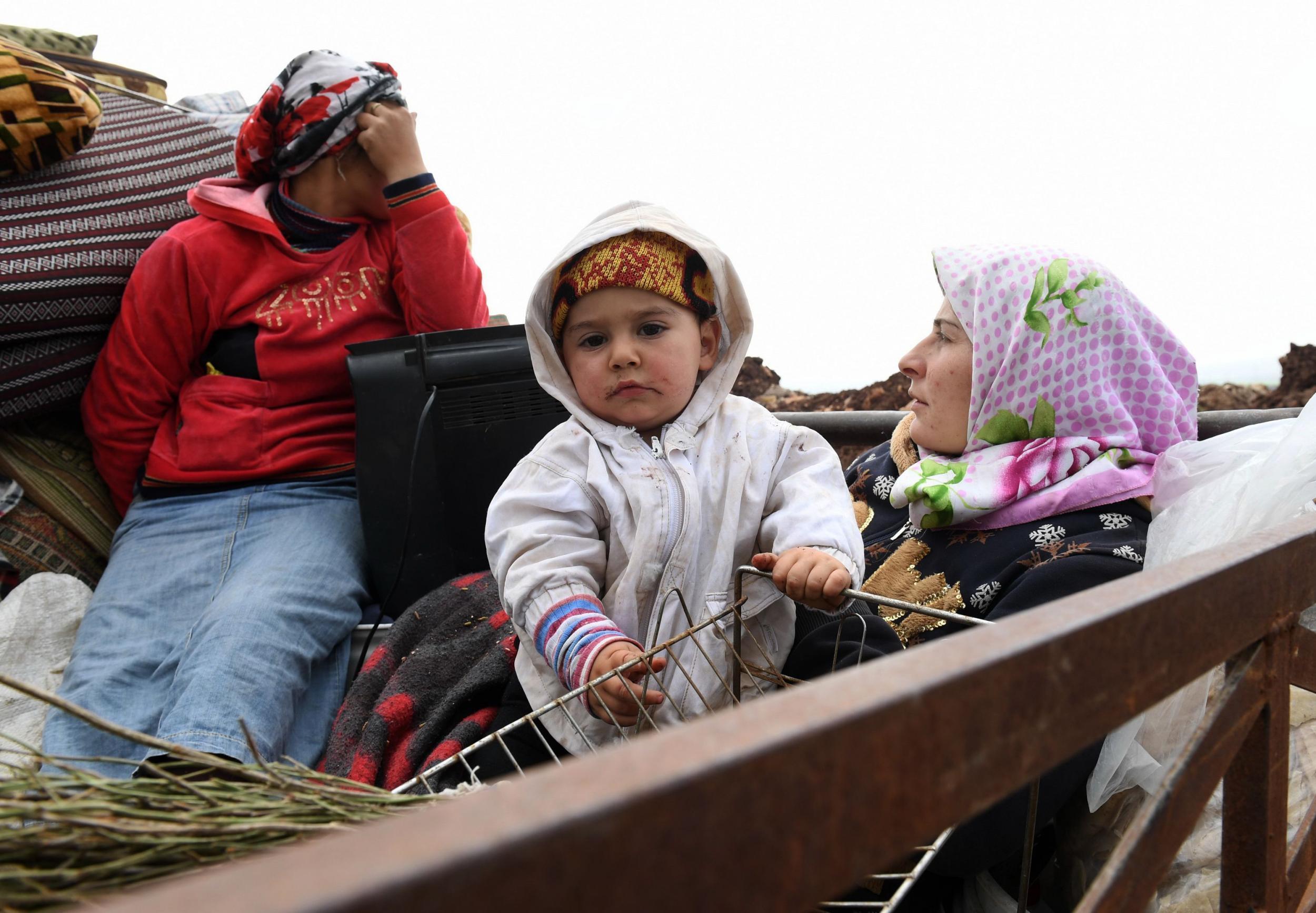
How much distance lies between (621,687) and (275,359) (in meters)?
1.23

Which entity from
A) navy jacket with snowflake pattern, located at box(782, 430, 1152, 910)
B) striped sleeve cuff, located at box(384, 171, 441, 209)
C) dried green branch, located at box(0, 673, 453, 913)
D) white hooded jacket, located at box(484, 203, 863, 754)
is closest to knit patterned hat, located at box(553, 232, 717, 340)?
white hooded jacket, located at box(484, 203, 863, 754)

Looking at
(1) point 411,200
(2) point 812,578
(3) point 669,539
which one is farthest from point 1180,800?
(1) point 411,200

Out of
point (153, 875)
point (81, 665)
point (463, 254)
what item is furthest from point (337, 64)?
point (153, 875)

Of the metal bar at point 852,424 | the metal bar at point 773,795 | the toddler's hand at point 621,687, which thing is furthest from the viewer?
the metal bar at point 852,424

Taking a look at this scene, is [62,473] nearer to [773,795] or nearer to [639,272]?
[639,272]

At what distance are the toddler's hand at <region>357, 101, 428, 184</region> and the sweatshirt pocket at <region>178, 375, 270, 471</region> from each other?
540 mm

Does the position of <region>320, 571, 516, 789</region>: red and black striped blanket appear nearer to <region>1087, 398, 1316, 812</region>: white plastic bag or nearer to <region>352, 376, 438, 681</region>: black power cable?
<region>352, 376, 438, 681</region>: black power cable

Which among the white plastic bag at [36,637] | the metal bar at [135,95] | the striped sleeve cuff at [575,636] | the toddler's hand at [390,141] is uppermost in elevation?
the metal bar at [135,95]

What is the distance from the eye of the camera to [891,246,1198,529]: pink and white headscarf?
4.58 ft

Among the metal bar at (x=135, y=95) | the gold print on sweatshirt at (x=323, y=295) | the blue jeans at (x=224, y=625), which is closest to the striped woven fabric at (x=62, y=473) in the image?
the blue jeans at (x=224, y=625)

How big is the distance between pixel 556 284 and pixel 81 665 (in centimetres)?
107

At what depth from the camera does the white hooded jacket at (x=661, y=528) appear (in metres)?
1.21

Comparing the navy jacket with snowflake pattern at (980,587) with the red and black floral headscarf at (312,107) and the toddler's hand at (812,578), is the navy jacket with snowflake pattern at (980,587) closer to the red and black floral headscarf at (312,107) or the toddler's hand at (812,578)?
the toddler's hand at (812,578)

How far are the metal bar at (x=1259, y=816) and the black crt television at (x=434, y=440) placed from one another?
130cm
